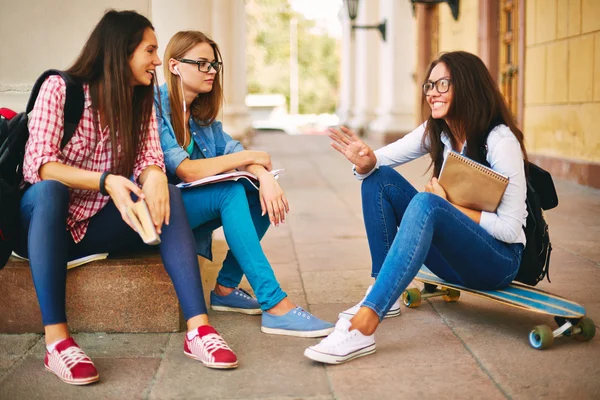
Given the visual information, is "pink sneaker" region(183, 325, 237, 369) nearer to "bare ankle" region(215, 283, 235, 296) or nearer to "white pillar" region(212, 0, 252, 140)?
"bare ankle" region(215, 283, 235, 296)

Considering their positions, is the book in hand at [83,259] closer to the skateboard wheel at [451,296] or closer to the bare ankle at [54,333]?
the bare ankle at [54,333]

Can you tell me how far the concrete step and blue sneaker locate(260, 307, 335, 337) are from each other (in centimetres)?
43

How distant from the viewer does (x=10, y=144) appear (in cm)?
305

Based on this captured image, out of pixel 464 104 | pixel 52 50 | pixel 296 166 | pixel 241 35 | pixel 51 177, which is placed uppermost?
pixel 241 35

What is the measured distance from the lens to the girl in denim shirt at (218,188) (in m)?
3.37

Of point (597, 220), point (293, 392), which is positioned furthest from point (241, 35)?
point (293, 392)

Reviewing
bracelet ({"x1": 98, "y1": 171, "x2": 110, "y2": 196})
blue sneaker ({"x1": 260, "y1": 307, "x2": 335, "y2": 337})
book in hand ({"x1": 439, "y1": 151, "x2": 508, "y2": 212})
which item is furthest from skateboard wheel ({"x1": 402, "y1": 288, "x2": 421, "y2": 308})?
bracelet ({"x1": 98, "y1": 171, "x2": 110, "y2": 196})

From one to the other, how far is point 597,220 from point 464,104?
3232 millimetres

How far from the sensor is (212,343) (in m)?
2.97

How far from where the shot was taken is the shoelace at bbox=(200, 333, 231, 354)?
9.70ft

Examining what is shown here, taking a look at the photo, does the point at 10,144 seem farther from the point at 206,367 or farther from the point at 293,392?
the point at 293,392

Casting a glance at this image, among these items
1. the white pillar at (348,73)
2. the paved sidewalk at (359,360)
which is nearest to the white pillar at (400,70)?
the white pillar at (348,73)

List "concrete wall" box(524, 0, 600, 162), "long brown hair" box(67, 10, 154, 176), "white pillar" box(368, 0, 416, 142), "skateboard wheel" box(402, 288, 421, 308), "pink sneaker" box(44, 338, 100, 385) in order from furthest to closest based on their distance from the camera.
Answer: "white pillar" box(368, 0, 416, 142)
"concrete wall" box(524, 0, 600, 162)
"skateboard wheel" box(402, 288, 421, 308)
"long brown hair" box(67, 10, 154, 176)
"pink sneaker" box(44, 338, 100, 385)

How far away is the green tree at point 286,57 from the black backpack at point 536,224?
138 feet
